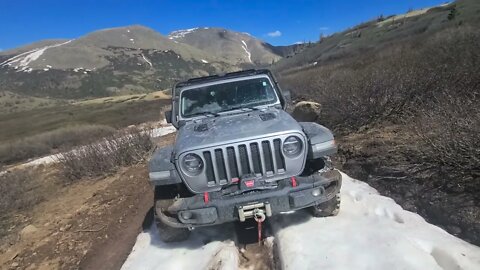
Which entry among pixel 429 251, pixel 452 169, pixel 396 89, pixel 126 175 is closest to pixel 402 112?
pixel 396 89

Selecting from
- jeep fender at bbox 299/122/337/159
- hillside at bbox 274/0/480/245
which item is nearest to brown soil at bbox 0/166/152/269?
jeep fender at bbox 299/122/337/159

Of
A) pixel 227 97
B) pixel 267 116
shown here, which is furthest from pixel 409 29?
pixel 267 116

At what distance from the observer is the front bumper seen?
4445mm

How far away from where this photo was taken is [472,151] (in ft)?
16.2

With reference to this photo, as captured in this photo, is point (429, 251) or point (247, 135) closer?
point (429, 251)

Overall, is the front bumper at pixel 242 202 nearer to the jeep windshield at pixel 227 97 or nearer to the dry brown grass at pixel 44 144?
the jeep windshield at pixel 227 97

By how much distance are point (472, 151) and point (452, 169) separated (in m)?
0.55

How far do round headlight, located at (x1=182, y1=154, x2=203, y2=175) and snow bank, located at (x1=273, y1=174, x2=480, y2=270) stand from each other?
1.37 m

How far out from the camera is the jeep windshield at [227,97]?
240 inches

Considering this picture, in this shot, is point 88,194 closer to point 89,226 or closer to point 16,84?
point 89,226

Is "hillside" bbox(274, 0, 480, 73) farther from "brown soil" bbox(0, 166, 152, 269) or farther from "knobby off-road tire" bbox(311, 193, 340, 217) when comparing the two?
"brown soil" bbox(0, 166, 152, 269)

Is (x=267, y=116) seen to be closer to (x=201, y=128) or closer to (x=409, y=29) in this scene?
(x=201, y=128)

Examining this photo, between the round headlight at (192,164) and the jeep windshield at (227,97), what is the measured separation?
5.05 ft

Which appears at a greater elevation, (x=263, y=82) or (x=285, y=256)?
(x=263, y=82)
